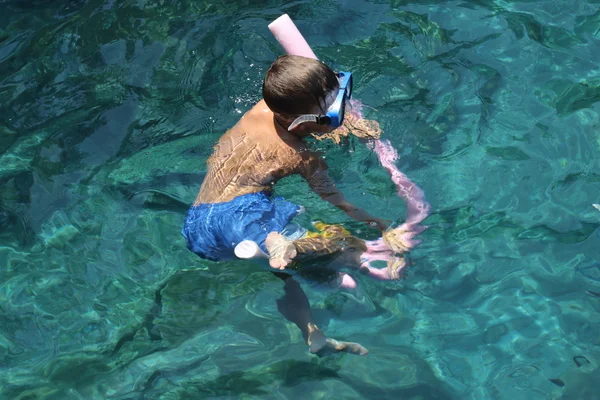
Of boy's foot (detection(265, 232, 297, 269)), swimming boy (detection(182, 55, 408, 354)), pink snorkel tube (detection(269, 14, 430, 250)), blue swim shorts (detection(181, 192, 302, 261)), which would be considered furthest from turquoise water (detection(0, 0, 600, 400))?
boy's foot (detection(265, 232, 297, 269))

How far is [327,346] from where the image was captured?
12.1 feet

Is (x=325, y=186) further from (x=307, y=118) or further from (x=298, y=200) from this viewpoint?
(x=307, y=118)

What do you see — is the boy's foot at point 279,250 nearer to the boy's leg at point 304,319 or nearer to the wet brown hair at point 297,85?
the boy's leg at point 304,319

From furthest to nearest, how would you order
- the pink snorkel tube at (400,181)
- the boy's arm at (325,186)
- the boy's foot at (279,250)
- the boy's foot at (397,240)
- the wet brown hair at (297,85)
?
1. the pink snorkel tube at (400,181)
2. the boy's foot at (397,240)
3. the boy's arm at (325,186)
4. the wet brown hair at (297,85)
5. the boy's foot at (279,250)

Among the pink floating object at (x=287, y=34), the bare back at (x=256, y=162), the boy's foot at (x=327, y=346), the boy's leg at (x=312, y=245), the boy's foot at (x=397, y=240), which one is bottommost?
the boy's foot at (x=327, y=346)

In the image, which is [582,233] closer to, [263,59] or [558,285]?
[558,285]

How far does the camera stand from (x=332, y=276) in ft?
12.8

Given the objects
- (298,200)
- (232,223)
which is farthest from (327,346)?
(298,200)

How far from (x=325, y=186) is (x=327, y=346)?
0.85 meters

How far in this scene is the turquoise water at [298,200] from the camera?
376 cm

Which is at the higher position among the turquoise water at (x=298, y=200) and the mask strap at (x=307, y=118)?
the mask strap at (x=307, y=118)

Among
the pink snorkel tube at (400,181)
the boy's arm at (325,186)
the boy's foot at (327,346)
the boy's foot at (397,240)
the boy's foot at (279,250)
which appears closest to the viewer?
the boy's foot at (279,250)

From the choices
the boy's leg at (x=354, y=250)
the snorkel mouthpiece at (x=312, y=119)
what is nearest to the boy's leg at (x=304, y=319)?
the boy's leg at (x=354, y=250)

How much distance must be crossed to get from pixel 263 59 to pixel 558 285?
2.48m
